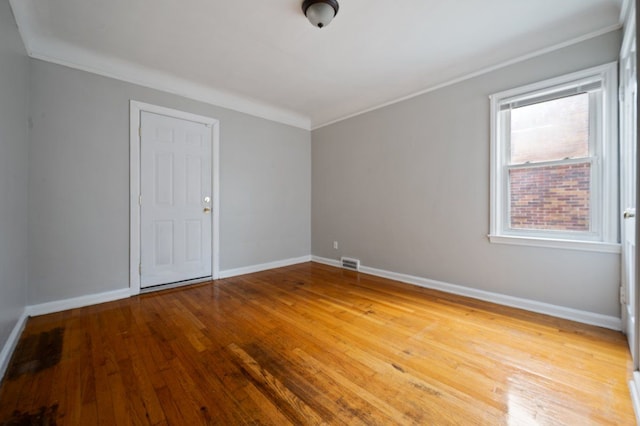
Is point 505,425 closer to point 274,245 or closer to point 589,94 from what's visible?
point 589,94

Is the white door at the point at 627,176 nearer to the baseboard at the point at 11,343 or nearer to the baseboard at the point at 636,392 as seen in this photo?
the baseboard at the point at 636,392

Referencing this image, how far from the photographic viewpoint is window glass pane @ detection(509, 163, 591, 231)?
2.38 m

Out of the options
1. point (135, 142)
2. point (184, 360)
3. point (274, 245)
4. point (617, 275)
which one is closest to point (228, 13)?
point (135, 142)

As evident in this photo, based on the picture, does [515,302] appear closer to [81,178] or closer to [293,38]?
[293,38]

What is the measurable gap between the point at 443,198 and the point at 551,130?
1158 millimetres

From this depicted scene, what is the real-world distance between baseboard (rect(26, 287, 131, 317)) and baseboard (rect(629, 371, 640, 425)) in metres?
4.10

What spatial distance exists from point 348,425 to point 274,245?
339 cm

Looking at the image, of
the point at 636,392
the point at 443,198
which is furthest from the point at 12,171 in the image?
the point at 636,392

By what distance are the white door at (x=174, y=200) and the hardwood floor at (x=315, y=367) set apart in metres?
0.70

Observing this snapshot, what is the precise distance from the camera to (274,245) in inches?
177

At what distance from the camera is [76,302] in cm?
273

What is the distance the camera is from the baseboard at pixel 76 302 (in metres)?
2.53

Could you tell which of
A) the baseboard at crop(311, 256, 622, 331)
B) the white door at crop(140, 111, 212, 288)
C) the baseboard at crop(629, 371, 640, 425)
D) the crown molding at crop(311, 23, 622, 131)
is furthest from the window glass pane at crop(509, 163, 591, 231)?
the white door at crop(140, 111, 212, 288)

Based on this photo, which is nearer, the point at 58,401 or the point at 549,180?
the point at 58,401
